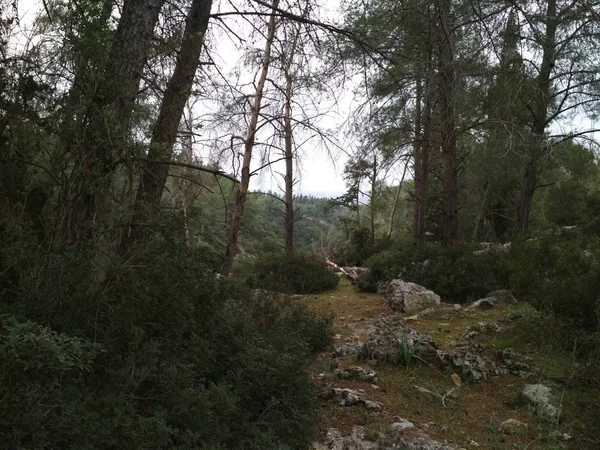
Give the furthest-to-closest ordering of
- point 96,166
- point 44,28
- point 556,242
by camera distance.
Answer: point 556,242 → point 44,28 → point 96,166

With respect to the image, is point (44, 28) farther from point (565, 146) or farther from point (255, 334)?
point (565, 146)

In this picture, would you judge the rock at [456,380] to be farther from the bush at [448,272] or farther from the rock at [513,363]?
the bush at [448,272]

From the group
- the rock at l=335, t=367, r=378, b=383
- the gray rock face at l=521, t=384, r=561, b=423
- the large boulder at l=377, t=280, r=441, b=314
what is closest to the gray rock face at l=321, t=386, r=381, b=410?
the rock at l=335, t=367, r=378, b=383

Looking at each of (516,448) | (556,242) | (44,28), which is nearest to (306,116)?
(556,242)

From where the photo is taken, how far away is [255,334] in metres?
3.49

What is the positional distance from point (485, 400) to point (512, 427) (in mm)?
573

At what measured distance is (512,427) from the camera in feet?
11.2

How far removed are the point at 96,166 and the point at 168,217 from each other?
56cm

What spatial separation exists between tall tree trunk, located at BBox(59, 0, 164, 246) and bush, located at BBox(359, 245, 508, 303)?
7.06 metres

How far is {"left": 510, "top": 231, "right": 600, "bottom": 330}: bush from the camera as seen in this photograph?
4.90 meters

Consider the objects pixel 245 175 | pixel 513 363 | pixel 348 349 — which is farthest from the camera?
pixel 245 175

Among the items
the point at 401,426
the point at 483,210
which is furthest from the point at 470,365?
the point at 483,210

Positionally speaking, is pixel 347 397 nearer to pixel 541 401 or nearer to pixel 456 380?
pixel 456 380

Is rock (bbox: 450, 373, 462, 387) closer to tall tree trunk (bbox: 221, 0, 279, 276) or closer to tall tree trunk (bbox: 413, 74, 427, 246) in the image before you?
tall tree trunk (bbox: 221, 0, 279, 276)
